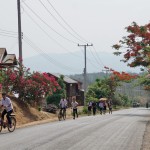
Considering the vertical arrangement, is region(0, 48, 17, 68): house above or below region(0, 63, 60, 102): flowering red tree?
above

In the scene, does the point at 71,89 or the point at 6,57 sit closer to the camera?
the point at 6,57

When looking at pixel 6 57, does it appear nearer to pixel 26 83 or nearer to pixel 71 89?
pixel 26 83

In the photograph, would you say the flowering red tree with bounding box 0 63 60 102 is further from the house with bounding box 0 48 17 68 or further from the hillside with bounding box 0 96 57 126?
the house with bounding box 0 48 17 68

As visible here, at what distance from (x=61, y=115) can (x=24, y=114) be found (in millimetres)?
3096

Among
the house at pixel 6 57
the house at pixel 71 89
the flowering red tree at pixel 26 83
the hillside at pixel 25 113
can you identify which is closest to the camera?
the hillside at pixel 25 113

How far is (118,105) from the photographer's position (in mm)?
111312

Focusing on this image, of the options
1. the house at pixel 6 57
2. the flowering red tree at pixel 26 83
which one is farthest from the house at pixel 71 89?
the flowering red tree at pixel 26 83

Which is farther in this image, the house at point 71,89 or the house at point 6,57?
the house at point 71,89

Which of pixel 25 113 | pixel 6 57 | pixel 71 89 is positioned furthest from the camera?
pixel 71 89

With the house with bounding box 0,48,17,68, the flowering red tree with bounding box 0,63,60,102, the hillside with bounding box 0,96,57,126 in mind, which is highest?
the house with bounding box 0,48,17,68

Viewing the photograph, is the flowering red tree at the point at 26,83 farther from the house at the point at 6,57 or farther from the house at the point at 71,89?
the house at the point at 71,89

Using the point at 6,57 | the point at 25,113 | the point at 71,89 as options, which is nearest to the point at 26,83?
the point at 25,113

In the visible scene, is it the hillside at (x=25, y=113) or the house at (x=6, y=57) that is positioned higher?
the house at (x=6, y=57)

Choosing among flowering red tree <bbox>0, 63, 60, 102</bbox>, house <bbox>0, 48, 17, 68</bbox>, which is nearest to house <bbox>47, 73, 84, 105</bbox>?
house <bbox>0, 48, 17, 68</bbox>
